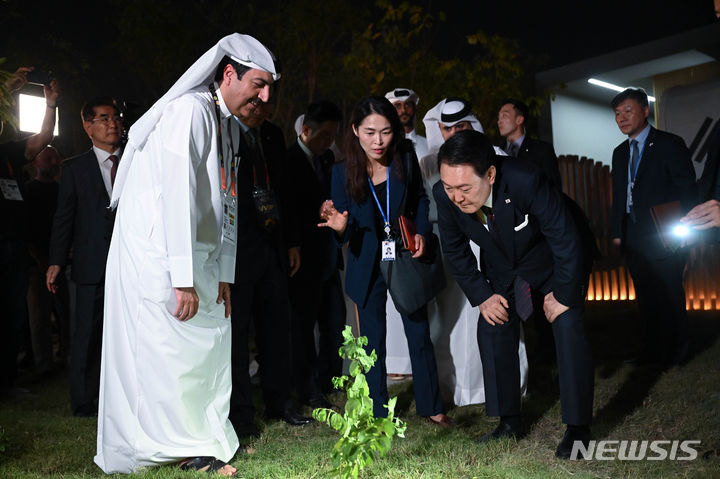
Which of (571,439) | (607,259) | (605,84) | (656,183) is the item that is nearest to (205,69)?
(571,439)

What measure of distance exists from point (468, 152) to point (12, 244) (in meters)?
4.04

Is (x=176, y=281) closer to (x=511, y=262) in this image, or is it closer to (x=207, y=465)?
(x=207, y=465)

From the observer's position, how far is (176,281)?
3.10m

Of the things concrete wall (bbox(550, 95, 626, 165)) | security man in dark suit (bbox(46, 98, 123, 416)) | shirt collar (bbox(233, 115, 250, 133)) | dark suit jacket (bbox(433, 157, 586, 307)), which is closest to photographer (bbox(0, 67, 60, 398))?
security man in dark suit (bbox(46, 98, 123, 416))

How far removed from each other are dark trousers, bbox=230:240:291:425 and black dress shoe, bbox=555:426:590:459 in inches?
67.2

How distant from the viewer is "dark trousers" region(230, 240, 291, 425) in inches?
158

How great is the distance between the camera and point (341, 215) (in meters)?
4.01

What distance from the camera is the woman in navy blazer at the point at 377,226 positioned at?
405cm

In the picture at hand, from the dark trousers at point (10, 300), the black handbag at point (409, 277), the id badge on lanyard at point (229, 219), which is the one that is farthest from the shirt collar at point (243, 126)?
the dark trousers at point (10, 300)

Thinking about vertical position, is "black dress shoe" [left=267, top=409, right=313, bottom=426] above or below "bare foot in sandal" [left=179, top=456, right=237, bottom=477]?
below

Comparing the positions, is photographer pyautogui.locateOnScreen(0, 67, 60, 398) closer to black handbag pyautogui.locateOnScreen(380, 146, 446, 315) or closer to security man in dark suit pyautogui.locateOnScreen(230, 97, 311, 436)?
security man in dark suit pyautogui.locateOnScreen(230, 97, 311, 436)

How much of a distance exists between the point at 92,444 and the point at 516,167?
280cm

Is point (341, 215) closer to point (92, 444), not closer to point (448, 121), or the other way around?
point (448, 121)

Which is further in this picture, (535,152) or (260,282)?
(535,152)
